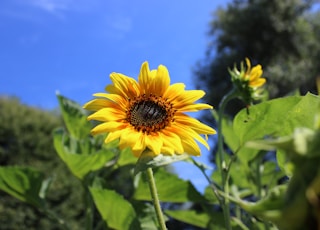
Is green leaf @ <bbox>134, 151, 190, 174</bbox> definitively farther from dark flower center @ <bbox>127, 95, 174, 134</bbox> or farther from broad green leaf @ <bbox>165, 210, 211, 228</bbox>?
broad green leaf @ <bbox>165, 210, 211, 228</bbox>

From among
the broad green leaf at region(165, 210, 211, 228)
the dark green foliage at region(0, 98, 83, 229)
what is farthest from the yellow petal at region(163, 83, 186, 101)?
the dark green foliage at region(0, 98, 83, 229)

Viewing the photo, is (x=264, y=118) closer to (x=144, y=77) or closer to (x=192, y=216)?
(x=144, y=77)

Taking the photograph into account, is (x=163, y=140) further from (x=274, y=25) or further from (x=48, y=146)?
(x=274, y=25)

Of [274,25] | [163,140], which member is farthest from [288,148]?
[274,25]

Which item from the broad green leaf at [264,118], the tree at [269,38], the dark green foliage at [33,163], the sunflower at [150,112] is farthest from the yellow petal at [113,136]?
the tree at [269,38]

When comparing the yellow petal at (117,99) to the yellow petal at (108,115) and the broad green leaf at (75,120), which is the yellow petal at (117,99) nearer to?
the yellow petal at (108,115)

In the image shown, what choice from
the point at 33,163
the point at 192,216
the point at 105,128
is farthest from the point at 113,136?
the point at 33,163
